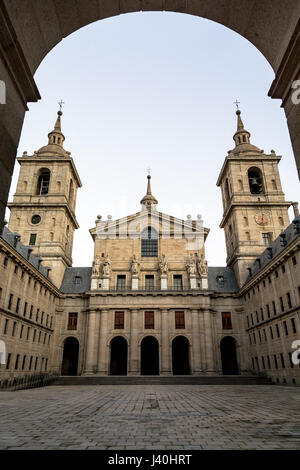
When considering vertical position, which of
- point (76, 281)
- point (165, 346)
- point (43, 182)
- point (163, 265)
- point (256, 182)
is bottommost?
point (165, 346)

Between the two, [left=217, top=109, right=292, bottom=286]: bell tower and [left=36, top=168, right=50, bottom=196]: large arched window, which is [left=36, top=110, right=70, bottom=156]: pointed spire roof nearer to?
[left=36, top=168, right=50, bottom=196]: large arched window

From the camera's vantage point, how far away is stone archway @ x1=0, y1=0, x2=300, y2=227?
695cm

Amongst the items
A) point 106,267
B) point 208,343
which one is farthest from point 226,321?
point 106,267

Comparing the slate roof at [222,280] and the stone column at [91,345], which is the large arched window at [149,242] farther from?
the stone column at [91,345]

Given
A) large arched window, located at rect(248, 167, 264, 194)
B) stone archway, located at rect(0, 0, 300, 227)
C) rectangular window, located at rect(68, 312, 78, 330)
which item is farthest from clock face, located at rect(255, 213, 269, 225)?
stone archway, located at rect(0, 0, 300, 227)

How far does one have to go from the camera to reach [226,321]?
4691cm

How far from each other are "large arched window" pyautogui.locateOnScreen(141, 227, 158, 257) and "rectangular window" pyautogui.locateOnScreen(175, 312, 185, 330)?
9.84 metres

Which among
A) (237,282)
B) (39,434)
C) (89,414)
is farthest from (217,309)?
(39,434)

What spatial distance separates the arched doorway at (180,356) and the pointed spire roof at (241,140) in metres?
33.5

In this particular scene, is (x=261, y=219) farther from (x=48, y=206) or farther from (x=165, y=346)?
(x=48, y=206)

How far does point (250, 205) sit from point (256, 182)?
4900mm

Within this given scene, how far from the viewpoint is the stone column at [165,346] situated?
4267 centimetres

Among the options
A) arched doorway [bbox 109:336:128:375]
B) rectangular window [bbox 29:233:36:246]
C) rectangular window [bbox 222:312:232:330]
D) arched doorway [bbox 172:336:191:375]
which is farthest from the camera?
rectangular window [bbox 29:233:36:246]

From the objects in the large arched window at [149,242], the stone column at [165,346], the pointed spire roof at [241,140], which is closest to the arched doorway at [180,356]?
the stone column at [165,346]
